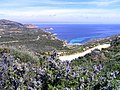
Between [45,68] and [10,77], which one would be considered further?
[45,68]

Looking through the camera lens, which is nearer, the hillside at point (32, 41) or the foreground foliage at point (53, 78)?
the foreground foliage at point (53, 78)

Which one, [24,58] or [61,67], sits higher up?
[61,67]

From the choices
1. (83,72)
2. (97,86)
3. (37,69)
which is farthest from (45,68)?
(97,86)

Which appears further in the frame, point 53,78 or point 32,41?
point 32,41

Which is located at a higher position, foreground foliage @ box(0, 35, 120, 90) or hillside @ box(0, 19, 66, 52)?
foreground foliage @ box(0, 35, 120, 90)

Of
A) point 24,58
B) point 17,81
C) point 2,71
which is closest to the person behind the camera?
point 17,81

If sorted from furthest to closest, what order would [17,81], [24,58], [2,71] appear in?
[24,58], [2,71], [17,81]

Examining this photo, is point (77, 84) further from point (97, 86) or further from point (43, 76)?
point (43, 76)

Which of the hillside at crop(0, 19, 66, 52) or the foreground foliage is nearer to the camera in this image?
the foreground foliage

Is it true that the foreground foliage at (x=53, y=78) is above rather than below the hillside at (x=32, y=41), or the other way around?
above

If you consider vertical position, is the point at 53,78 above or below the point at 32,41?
above
